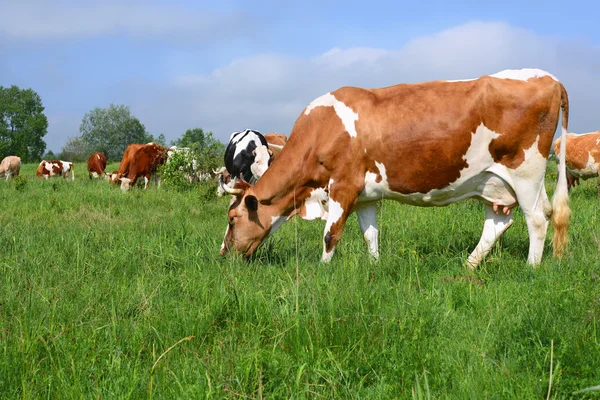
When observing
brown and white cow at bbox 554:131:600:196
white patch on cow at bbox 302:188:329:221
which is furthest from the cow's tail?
brown and white cow at bbox 554:131:600:196

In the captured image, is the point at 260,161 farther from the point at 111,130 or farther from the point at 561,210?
the point at 111,130

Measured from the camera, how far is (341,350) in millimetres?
3344

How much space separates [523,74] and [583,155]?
8.94m

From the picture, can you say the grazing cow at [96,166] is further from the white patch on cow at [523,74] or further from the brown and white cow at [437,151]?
the white patch on cow at [523,74]

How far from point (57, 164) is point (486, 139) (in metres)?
29.8

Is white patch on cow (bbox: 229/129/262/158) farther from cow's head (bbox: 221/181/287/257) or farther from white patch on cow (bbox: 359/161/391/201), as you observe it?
white patch on cow (bbox: 359/161/391/201)

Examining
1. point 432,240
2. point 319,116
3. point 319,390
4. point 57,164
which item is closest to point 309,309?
point 319,390

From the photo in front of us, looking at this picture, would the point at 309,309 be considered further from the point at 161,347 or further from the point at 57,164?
the point at 57,164

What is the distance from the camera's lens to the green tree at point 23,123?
7175cm

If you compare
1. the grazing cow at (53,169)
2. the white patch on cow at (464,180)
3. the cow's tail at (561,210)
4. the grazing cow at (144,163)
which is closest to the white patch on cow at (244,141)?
the grazing cow at (144,163)

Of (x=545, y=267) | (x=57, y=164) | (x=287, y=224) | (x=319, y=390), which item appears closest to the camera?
(x=319, y=390)

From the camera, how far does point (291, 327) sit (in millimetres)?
3381

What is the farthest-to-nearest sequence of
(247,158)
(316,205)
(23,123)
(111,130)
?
1. (111,130)
2. (23,123)
3. (247,158)
4. (316,205)

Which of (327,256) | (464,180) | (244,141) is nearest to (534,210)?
(464,180)
